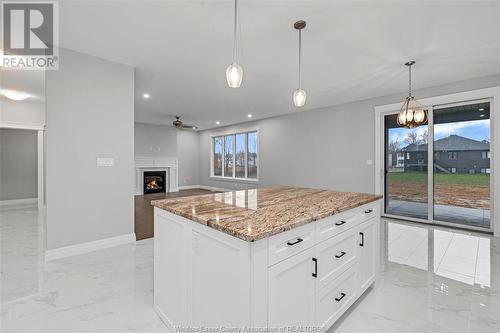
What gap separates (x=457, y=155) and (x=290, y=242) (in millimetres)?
4699

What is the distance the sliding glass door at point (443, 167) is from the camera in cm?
405

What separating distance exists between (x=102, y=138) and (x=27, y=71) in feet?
6.68

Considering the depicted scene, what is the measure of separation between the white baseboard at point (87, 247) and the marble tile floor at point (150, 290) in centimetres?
10

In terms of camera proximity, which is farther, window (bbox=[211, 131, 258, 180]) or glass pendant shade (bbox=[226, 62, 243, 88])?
window (bbox=[211, 131, 258, 180])

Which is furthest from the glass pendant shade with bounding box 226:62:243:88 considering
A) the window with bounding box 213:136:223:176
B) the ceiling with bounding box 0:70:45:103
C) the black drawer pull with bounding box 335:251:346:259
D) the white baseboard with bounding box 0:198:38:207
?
the window with bounding box 213:136:223:176

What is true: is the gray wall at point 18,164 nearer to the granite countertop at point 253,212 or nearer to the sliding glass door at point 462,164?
the granite countertop at point 253,212

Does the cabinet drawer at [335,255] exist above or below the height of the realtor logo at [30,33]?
below

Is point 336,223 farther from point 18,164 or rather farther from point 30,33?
point 18,164

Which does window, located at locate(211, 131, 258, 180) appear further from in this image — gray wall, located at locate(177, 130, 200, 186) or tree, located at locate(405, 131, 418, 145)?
tree, located at locate(405, 131, 418, 145)

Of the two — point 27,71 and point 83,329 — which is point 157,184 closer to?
point 27,71

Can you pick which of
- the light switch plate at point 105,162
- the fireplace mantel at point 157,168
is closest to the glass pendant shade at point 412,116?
the light switch plate at point 105,162

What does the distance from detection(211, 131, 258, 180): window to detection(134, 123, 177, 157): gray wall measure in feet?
5.59

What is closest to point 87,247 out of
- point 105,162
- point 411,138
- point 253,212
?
point 105,162

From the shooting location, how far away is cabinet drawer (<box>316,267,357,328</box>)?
1525 millimetres
